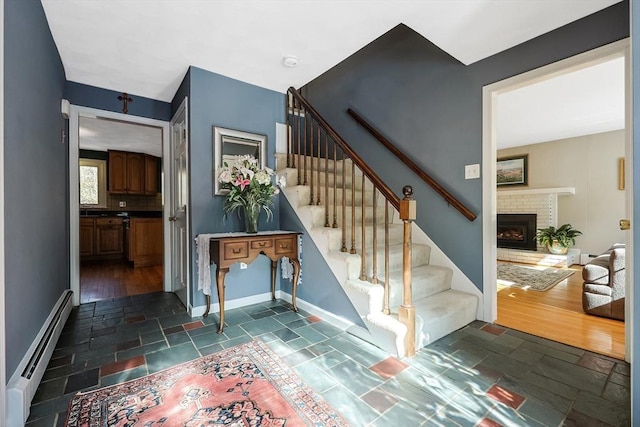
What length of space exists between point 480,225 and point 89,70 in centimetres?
396

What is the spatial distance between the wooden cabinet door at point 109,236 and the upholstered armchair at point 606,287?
741cm

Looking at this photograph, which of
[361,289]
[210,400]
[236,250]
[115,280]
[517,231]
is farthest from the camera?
[517,231]

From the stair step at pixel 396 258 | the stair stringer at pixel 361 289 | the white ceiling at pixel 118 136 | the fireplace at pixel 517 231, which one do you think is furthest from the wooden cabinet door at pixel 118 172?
the fireplace at pixel 517 231

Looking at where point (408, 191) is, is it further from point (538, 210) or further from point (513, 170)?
point (513, 170)

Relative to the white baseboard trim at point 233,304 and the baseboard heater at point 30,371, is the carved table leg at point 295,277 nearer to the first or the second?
the white baseboard trim at point 233,304

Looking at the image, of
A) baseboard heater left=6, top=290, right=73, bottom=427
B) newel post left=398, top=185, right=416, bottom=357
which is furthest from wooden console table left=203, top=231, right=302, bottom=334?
newel post left=398, top=185, right=416, bottom=357

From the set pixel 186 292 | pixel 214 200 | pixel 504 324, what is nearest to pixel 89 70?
pixel 214 200

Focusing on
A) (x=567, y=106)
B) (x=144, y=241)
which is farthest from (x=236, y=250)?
(x=567, y=106)

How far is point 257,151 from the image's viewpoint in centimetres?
304

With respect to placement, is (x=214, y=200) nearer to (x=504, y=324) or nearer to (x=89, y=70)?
(x=89, y=70)

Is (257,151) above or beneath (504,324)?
above

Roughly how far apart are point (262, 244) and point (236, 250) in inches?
9.2

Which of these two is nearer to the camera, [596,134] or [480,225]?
[480,225]

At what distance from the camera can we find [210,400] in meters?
1.43
